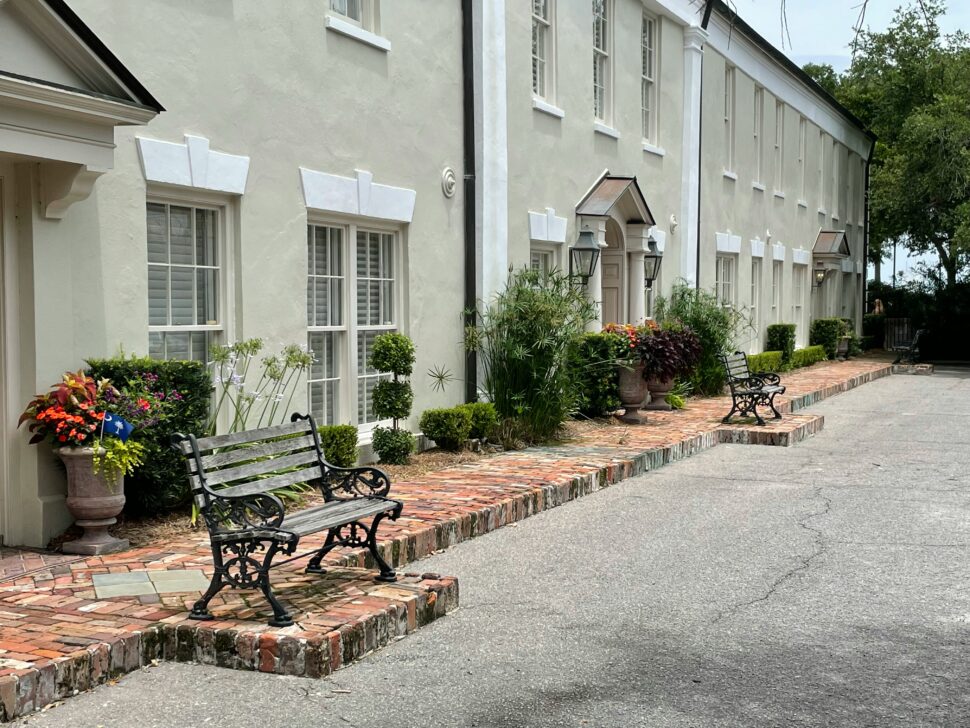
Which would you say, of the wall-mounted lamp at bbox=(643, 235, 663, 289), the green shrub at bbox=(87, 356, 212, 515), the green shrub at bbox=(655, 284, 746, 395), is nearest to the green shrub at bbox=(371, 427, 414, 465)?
the green shrub at bbox=(87, 356, 212, 515)

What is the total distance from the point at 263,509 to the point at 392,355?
4694mm

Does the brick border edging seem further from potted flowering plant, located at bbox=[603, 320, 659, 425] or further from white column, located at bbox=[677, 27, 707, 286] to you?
white column, located at bbox=[677, 27, 707, 286]

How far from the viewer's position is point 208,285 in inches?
341

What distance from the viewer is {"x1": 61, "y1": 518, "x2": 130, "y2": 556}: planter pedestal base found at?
267 inches

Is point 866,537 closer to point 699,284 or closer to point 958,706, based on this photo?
point 958,706

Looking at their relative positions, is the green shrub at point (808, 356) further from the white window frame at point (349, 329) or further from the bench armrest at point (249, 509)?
the bench armrest at point (249, 509)

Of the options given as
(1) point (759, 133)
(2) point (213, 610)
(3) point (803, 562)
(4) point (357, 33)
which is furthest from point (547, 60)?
(1) point (759, 133)

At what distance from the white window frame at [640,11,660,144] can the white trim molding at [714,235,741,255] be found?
3.63 m

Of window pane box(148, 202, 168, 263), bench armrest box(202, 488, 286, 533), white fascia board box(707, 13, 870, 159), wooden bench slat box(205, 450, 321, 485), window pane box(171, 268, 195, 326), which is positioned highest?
white fascia board box(707, 13, 870, 159)

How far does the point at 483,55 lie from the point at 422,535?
21.6ft

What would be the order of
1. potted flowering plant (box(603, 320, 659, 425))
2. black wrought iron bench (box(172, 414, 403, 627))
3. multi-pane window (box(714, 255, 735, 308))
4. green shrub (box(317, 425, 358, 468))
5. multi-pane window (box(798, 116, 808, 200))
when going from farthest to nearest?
multi-pane window (box(798, 116, 808, 200))
multi-pane window (box(714, 255, 735, 308))
potted flowering plant (box(603, 320, 659, 425))
green shrub (box(317, 425, 358, 468))
black wrought iron bench (box(172, 414, 403, 627))

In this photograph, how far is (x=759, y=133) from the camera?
79.2 ft

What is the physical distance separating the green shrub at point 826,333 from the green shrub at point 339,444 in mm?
21506

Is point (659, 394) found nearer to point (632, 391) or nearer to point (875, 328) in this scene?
point (632, 391)
